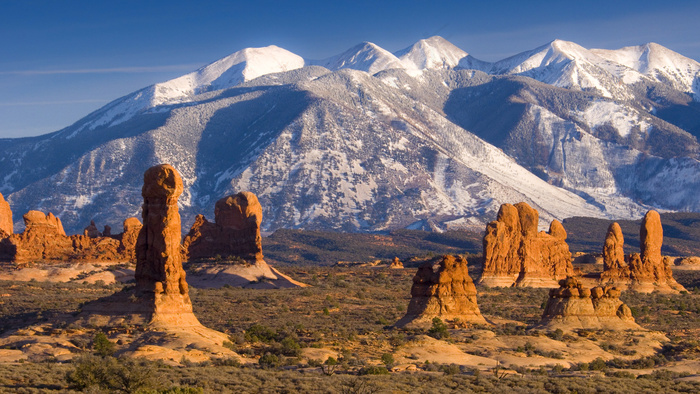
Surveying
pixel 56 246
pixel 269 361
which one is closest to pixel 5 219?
pixel 56 246

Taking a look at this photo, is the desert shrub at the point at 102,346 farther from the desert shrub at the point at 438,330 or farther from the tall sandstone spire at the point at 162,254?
the desert shrub at the point at 438,330

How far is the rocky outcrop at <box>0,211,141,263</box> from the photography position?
88.1 metres

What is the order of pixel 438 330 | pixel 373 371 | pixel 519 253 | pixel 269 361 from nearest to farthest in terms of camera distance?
pixel 373 371 < pixel 269 361 < pixel 438 330 < pixel 519 253

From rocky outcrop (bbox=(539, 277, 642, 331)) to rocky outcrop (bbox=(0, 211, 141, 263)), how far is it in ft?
146

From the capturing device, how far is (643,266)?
87.1 metres

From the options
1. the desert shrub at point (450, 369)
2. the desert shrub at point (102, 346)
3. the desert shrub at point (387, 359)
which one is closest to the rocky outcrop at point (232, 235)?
the desert shrub at point (387, 359)

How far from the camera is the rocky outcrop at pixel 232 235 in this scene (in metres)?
91.2

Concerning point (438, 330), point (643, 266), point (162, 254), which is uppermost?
point (162, 254)

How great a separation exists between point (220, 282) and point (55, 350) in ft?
137

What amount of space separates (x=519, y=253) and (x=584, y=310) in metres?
32.4

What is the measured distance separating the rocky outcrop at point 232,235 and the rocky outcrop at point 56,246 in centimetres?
515

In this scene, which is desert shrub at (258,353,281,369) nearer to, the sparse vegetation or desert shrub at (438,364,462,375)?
the sparse vegetation

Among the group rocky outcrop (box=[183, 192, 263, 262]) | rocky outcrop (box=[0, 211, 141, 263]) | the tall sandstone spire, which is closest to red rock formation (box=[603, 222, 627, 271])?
rocky outcrop (box=[183, 192, 263, 262])

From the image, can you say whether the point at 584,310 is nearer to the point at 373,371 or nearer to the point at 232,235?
the point at 373,371
